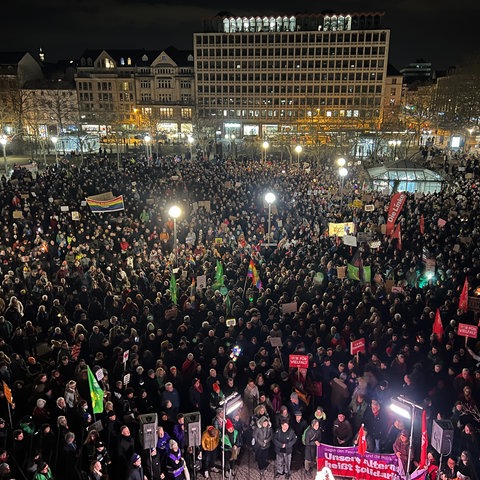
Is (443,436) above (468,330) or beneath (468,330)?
beneath

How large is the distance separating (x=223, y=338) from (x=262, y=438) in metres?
2.75

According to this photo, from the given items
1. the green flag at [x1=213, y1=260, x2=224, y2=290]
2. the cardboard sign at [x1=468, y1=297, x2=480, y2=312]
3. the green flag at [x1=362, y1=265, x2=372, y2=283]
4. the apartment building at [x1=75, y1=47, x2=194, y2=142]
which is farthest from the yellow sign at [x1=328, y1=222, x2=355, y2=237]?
Answer: the apartment building at [x1=75, y1=47, x2=194, y2=142]

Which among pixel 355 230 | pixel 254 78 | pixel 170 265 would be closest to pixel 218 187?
pixel 355 230

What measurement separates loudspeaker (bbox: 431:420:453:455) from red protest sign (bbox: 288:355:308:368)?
2488 mm

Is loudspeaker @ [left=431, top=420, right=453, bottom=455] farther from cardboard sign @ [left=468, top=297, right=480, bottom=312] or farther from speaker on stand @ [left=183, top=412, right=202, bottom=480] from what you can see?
cardboard sign @ [left=468, top=297, right=480, bottom=312]

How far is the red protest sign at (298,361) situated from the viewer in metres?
8.76

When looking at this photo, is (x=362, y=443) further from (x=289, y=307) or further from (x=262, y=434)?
(x=289, y=307)

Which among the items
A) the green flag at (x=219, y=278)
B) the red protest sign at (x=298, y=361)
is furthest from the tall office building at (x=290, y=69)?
the red protest sign at (x=298, y=361)

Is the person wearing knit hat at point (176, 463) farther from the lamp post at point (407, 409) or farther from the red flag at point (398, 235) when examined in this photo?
the red flag at point (398, 235)

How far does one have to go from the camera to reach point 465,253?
48.5 ft

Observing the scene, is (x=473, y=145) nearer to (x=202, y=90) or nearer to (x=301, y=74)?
(x=301, y=74)

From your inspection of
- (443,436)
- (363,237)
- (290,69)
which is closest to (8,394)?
(443,436)

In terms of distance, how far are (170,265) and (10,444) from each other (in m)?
7.49

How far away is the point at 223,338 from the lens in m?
10.3
